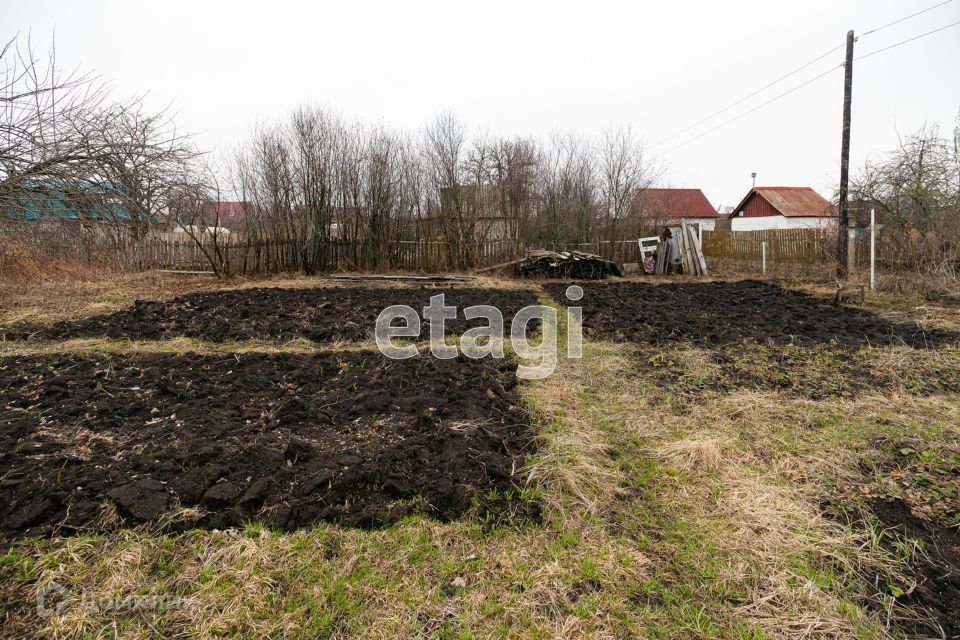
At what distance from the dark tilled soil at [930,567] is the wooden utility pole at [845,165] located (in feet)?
39.2

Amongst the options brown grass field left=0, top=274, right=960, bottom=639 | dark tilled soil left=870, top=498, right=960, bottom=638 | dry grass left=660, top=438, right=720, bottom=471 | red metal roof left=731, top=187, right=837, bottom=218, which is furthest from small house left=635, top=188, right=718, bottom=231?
dark tilled soil left=870, top=498, right=960, bottom=638

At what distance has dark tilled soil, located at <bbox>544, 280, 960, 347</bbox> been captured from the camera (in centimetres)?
651

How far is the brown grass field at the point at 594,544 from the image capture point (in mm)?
1936

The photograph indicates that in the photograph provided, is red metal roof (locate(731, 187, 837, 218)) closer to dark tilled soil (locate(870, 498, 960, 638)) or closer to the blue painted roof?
dark tilled soil (locate(870, 498, 960, 638))

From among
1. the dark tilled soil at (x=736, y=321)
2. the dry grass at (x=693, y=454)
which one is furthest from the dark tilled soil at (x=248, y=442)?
the dark tilled soil at (x=736, y=321)

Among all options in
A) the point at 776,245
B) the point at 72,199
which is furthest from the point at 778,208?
the point at 72,199

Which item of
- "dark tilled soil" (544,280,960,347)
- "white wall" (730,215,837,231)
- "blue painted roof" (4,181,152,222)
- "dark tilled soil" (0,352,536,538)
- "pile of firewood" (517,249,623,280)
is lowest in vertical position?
"dark tilled soil" (0,352,536,538)

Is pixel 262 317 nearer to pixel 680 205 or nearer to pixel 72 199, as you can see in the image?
pixel 72 199

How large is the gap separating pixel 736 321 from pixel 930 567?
598cm

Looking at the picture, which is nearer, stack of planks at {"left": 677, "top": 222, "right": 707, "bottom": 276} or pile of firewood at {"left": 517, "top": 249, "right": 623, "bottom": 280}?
pile of firewood at {"left": 517, "top": 249, "right": 623, "bottom": 280}

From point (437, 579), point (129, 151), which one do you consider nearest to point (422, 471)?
point (437, 579)

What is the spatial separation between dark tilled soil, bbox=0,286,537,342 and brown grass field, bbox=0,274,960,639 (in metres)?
2.43

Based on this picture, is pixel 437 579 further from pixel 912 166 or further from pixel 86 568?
→ pixel 912 166

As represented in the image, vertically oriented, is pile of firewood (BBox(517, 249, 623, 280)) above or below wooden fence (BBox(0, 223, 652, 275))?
below
